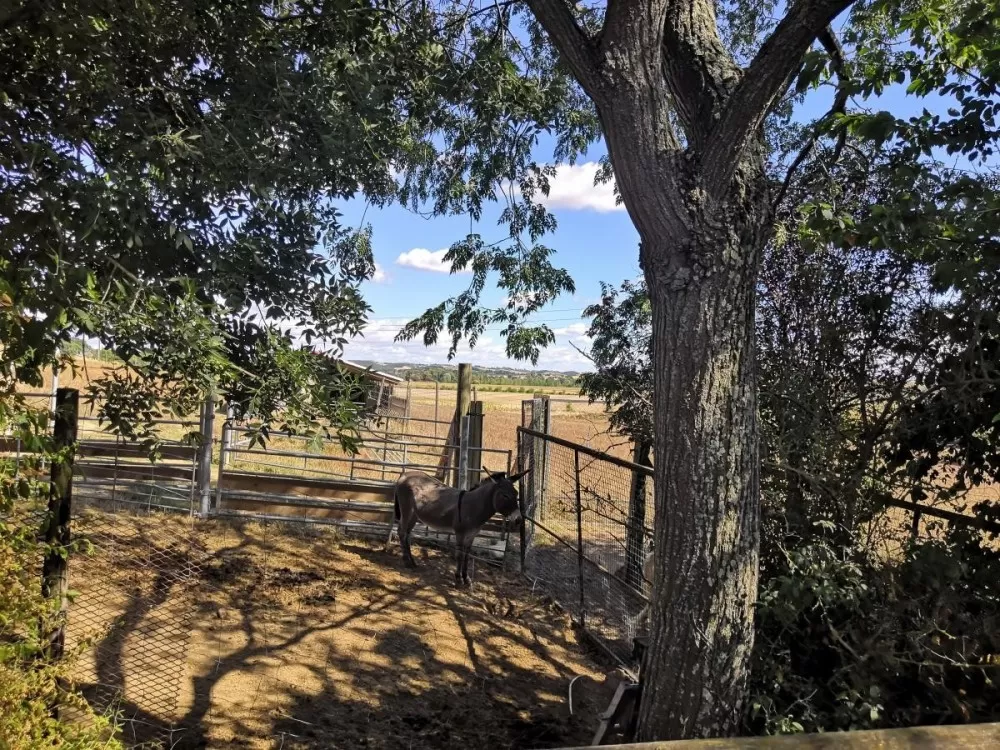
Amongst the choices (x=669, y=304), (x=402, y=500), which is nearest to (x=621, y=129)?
(x=669, y=304)

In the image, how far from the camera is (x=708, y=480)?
2900 mm

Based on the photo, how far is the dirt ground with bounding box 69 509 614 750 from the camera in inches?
178

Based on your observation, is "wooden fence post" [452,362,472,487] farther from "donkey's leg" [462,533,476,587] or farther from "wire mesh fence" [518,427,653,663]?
"donkey's leg" [462,533,476,587]

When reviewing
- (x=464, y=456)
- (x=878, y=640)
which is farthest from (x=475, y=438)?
(x=878, y=640)

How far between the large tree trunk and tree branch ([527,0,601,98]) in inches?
34.8

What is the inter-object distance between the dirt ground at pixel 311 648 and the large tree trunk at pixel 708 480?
2033mm

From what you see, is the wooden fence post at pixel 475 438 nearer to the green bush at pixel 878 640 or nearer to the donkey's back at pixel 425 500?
the donkey's back at pixel 425 500

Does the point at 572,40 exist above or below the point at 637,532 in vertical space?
above

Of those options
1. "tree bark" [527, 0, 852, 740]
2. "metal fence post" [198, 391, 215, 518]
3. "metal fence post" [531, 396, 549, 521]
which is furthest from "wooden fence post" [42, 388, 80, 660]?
"metal fence post" [531, 396, 549, 521]

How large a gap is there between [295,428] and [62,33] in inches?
80.8

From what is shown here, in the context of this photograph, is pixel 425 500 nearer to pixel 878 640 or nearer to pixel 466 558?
pixel 466 558

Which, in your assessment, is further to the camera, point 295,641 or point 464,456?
point 464,456

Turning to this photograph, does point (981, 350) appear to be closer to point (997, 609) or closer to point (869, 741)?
point (997, 609)

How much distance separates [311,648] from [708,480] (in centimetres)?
417
